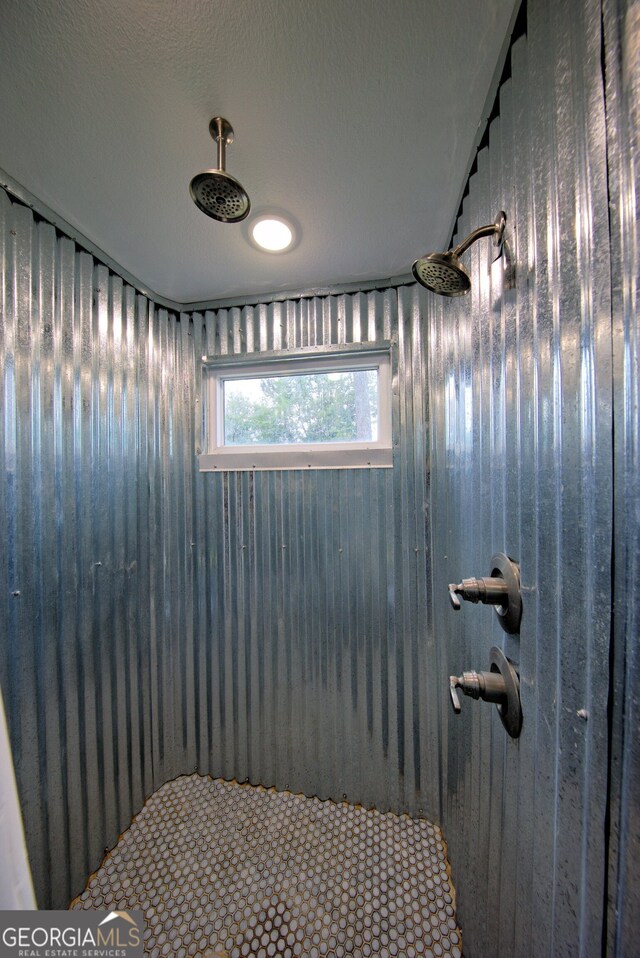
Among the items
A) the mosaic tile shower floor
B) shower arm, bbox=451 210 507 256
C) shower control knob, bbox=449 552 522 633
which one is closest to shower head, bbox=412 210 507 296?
shower arm, bbox=451 210 507 256

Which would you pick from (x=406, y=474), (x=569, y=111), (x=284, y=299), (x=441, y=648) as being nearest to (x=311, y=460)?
(x=406, y=474)

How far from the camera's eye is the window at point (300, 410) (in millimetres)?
1402

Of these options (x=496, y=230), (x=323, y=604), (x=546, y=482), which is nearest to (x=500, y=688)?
(x=546, y=482)

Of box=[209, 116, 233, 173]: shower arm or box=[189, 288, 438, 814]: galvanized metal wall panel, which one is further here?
box=[189, 288, 438, 814]: galvanized metal wall panel

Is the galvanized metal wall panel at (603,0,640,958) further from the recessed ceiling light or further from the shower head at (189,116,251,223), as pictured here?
the recessed ceiling light

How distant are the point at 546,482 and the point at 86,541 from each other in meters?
1.46

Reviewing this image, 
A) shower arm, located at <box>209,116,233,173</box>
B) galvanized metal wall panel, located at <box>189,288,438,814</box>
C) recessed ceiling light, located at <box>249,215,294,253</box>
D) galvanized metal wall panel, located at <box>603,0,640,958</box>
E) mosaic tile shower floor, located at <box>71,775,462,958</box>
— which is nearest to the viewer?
galvanized metal wall panel, located at <box>603,0,640,958</box>

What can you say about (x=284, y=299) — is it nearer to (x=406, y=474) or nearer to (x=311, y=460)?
(x=311, y=460)

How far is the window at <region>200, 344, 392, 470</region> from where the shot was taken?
1.40 m

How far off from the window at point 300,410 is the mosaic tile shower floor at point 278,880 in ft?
4.94

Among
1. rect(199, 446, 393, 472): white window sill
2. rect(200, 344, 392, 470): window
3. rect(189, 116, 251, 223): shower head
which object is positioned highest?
rect(189, 116, 251, 223): shower head

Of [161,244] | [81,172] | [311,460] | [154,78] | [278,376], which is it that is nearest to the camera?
[154,78]

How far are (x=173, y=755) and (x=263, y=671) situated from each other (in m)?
0.64

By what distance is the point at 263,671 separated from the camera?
1.43 metres
